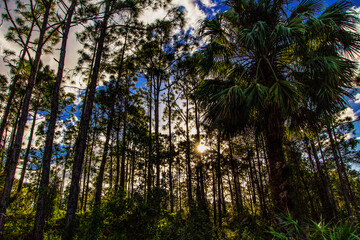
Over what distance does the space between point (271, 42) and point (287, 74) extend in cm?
126

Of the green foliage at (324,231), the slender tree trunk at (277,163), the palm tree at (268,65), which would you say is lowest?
the green foliage at (324,231)

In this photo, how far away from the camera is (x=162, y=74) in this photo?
14773 mm

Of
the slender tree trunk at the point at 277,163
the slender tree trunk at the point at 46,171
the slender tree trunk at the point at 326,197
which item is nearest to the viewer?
the slender tree trunk at the point at 277,163

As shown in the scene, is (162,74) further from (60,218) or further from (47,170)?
(60,218)

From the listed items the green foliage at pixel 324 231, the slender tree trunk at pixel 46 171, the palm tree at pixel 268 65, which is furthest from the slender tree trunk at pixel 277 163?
the slender tree trunk at pixel 46 171

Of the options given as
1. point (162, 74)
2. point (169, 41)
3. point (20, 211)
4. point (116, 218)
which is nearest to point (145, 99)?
point (162, 74)

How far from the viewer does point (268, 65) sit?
5.81m

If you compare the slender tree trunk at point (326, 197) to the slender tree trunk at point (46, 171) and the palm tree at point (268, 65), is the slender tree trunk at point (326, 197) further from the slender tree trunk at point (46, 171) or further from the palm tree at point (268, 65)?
the slender tree trunk at point (46, 171)

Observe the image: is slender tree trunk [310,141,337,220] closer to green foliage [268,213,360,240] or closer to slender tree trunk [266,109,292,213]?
slender tree trunk [266,109,292,213]

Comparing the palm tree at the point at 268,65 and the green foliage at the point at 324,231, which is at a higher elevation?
the palm tree at the point at 268,65

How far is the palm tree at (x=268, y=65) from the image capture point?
477 cm

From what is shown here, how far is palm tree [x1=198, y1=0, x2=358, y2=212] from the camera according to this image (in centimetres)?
477

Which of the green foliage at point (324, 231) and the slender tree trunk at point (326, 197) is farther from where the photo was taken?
the slender tree trunk at point (326, 197)

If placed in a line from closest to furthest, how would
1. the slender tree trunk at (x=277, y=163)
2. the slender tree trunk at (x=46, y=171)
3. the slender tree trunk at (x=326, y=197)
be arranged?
the slender tree trunk at (x=277, y=163) < the slender tree trunk at (x=46, y=171) < the slender tree trunk at (x=326, y=197)
